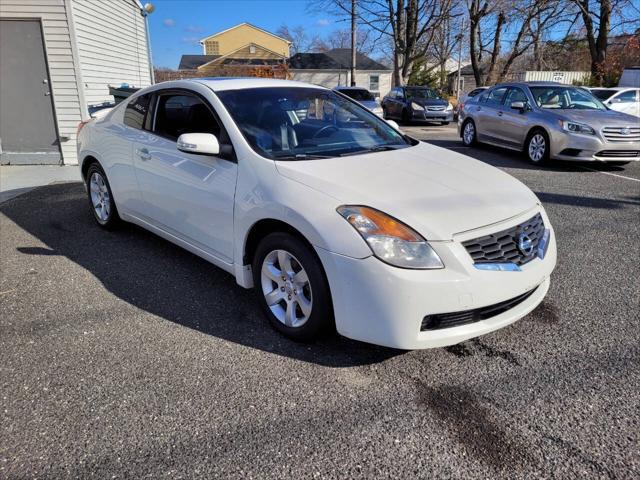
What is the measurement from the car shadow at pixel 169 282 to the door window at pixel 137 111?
46.5 inches

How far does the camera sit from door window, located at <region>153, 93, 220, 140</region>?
11.7ft

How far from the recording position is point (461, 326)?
2.52m

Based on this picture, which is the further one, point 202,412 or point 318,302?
point 318,302

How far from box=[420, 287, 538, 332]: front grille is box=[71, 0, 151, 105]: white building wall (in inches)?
347

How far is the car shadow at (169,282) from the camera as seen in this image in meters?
2.91

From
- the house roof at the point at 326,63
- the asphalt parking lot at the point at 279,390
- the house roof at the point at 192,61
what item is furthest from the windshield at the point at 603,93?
the house roof at the point at 192,61

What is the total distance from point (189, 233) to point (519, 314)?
2338 mm

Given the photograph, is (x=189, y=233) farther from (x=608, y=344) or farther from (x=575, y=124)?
(x=575, y=124)

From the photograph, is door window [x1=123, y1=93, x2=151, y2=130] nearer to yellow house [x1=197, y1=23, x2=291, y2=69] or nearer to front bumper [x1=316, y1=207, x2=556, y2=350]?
front bumper [x1=316, y1=207, x2=556, y2=350]

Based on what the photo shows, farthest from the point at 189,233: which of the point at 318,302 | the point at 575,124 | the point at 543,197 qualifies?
the point at 575,124

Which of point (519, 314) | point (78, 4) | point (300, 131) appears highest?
point (78, 4)

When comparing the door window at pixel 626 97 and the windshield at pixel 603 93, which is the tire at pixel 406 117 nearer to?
the windshield at pixel 603 93

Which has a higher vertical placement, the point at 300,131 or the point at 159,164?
the point at 300,131

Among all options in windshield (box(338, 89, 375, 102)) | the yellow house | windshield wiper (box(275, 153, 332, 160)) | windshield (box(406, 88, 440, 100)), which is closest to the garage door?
windshield wiper (box(275, 153, 332, 160))
